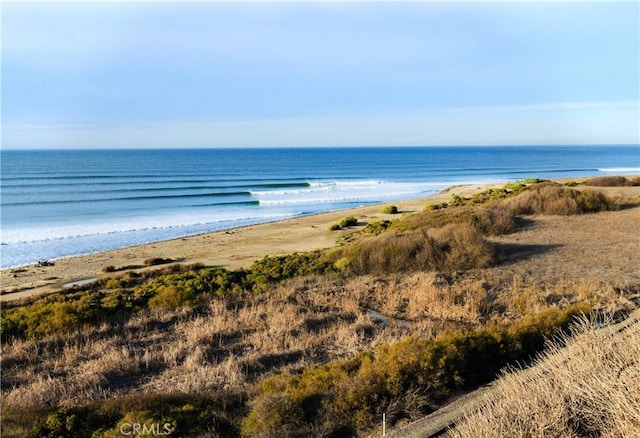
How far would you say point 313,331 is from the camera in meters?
12.0

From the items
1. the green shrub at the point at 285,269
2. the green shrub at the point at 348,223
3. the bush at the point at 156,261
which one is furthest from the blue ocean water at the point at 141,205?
the green shrub at the point at 285,269

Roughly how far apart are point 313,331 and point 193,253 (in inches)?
578

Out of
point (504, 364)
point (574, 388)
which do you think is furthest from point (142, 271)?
point (574, 388)

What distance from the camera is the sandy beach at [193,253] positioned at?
2080cm

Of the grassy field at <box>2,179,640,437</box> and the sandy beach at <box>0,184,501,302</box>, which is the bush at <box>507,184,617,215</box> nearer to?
the grassy field at <box>2,179,640,437</box>

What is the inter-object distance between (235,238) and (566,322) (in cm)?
2120

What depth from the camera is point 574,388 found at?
5.62m

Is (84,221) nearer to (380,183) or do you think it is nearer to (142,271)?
(142,271)

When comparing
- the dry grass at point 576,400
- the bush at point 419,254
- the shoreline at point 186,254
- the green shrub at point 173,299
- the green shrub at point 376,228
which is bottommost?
the shoreline at point 186,254

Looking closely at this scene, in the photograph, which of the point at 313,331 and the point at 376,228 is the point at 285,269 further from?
the point at 376,228

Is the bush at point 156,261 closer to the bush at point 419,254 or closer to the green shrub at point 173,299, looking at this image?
the green shrub at point 173,299

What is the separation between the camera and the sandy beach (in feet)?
68.2

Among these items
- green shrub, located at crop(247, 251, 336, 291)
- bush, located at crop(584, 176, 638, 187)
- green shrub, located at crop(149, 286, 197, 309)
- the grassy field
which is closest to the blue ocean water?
the grassy field

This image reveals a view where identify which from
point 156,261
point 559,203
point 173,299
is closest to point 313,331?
point 173,299
